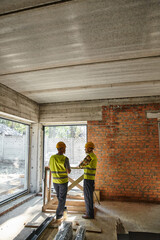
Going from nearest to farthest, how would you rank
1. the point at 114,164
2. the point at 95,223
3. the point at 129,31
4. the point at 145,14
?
the point at 145,14
the point at 129,31
the point at 95,223
the point at 114,164

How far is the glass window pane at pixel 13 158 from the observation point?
15.9ft

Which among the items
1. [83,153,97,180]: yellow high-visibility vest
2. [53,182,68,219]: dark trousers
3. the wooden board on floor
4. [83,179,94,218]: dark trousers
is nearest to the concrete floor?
the wooden board on floor

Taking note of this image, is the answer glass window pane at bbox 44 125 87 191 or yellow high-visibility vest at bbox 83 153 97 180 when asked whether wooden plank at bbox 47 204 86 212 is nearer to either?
yellow high-visibility vest at bbox 83 153 97 180

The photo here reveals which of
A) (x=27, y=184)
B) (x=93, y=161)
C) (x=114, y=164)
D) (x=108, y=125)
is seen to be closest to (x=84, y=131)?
(x=108, y=125)

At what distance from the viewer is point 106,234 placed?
323 cm

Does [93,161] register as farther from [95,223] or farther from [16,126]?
[16,126]

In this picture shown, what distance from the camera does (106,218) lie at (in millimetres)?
3965

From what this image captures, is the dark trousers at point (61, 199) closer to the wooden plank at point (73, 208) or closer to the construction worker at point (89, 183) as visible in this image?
the construction worker at point (89, 183)

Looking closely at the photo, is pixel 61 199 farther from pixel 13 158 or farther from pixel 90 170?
pixel 13 158

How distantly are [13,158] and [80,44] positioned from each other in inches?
170

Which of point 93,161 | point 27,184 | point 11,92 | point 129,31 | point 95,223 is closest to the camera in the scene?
point 129,31

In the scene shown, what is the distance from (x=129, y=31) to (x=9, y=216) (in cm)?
487

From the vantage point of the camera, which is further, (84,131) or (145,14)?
(84,131)

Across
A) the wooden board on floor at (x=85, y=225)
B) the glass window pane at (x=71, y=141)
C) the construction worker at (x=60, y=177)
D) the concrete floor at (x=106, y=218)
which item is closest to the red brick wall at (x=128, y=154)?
the concrete floor at (x=106, y=218)
